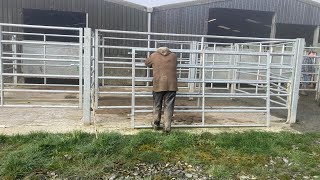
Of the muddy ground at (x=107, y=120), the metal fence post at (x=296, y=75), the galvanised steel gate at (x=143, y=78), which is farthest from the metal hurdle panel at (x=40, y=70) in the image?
the metal fence post at (x=296, y=75)

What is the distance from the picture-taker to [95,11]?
1230 centimetres

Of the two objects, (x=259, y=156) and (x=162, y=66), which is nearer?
(x=259, y=156)

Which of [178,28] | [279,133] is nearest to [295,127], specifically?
[279,133]

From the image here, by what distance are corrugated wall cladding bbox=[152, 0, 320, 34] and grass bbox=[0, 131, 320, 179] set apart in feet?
27.2

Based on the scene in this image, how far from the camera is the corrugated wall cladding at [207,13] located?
12.9 meters

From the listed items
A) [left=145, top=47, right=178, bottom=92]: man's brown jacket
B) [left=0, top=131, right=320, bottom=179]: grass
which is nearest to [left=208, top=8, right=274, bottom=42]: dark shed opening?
[left=145, top=47, right=178, bottom=92]: man's brown jacket

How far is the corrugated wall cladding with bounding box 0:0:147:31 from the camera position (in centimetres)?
1169

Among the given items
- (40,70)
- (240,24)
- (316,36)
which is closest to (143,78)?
(40,70)

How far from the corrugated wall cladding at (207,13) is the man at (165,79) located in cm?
751

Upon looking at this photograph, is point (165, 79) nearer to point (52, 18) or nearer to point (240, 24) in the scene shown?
point (52, 18)

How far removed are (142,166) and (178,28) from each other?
964 cm

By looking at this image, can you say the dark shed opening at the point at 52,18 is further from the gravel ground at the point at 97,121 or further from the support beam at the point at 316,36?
the support beam at the point at 316,36

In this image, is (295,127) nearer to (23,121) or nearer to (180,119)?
(180,119)

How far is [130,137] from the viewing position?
205 inches
